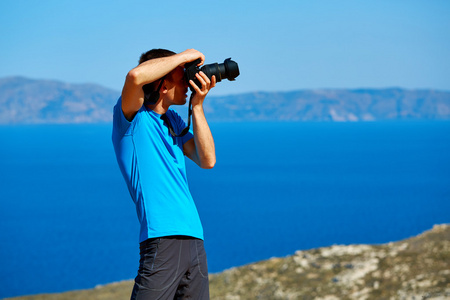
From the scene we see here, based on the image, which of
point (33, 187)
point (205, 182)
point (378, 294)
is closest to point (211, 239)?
point (205, 182)

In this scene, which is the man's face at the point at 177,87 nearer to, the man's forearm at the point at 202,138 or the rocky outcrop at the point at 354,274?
the man's forearm at the point at 202,138

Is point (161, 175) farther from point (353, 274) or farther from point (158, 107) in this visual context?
point (353, 274)

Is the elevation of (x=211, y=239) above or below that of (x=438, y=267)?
below

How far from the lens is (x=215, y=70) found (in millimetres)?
2611

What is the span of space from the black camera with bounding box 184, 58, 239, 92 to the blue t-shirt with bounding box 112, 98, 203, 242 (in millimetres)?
241

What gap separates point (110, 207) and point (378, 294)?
62274mm

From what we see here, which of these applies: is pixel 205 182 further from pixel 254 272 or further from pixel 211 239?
pixel 254 272

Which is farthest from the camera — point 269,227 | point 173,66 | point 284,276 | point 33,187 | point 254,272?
point 33,187

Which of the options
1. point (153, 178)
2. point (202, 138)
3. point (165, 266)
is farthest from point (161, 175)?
point (165, 266)

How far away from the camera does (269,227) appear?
58.9 meters

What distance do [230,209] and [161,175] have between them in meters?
63.1

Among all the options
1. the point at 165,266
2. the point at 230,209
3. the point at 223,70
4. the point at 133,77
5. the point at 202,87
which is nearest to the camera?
the point at 133,77

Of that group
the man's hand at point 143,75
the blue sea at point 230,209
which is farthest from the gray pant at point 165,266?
the blue sea at point 230,209

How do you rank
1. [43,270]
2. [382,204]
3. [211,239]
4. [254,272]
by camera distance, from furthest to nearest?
[382,204], [211,239], [43,270], [254,272]
